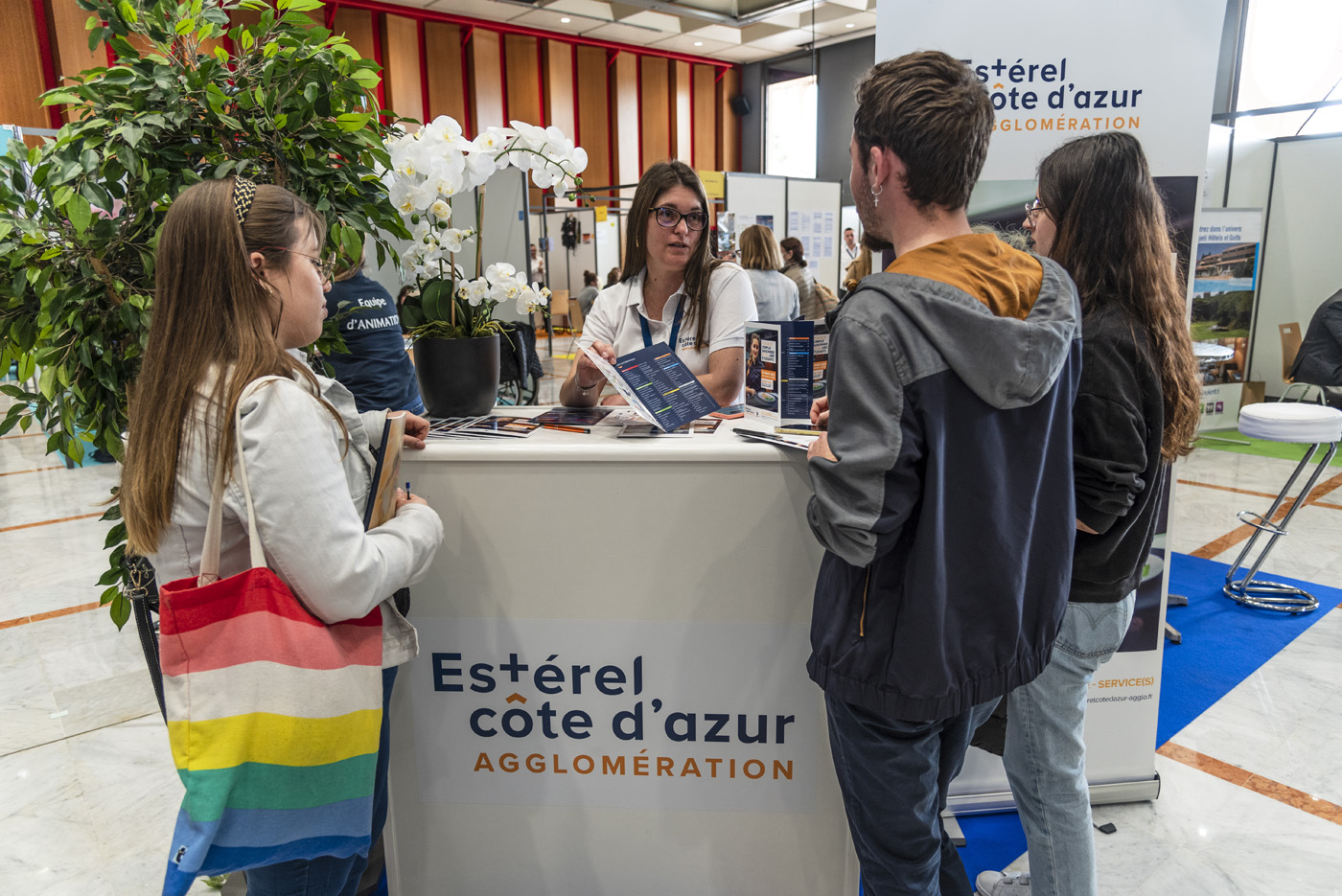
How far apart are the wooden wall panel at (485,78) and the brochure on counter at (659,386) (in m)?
10.7

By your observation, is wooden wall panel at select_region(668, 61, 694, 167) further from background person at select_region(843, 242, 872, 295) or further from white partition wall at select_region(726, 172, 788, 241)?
background person at select_region(843, 242, 872, 295)

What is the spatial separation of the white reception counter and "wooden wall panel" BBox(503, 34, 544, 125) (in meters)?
11.2

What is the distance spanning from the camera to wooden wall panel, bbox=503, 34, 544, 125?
11633 millimetres

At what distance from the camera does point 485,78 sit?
37.2 feet

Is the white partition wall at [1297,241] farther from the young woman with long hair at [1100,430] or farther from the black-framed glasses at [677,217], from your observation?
the young woman with long hair at [1100,430]

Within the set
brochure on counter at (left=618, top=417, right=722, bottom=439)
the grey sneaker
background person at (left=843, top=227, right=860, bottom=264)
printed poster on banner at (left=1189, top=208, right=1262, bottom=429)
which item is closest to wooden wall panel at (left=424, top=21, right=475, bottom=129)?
background person at (left=843, top=227, right=860, bottom=264)

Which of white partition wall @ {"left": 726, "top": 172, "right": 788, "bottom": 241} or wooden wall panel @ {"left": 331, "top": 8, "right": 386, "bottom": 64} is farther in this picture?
wooden wall panel @ {"left": 331, "top": 8, "right": 386, "bottom": 64}

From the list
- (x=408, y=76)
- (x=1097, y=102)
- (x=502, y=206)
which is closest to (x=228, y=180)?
(x=1097, y=102)

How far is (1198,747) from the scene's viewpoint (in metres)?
2.54

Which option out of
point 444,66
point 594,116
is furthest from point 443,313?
point 594,116

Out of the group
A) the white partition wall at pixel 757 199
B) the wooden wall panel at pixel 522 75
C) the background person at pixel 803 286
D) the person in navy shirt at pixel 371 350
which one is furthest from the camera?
the wooden wall panel at pixel 522 75

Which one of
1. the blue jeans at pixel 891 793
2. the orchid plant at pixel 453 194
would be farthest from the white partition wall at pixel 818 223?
the blue jeans at pixel 891 793

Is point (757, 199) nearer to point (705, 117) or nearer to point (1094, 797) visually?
point (1094, 797)

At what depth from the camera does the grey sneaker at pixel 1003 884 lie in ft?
6.17
